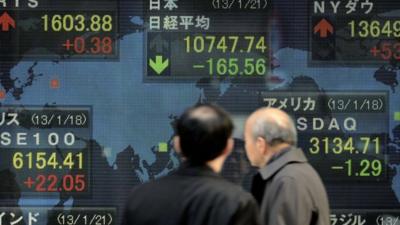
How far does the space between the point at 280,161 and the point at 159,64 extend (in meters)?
1.89

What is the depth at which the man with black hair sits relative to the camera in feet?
7.68

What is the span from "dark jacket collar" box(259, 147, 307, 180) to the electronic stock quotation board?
1639 millimetres

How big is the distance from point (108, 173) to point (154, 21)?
1.09m

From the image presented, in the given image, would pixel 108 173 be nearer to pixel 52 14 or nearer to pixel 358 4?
pixel 52 14

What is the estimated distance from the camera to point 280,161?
3238 millimetres

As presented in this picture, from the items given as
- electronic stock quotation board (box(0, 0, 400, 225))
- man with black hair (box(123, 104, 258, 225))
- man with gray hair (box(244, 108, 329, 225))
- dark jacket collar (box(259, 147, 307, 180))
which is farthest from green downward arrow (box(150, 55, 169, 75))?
man with black hair (box(123, 104, 258, 225))

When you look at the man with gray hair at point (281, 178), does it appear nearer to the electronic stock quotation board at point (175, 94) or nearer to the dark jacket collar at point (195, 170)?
the dark jacket collar at point (195, 170)

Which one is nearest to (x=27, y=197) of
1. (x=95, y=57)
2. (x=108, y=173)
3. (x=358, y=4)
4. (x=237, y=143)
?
(x=108, y=173)

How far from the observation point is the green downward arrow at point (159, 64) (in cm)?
493

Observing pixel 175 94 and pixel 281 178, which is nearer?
pixel 281 178

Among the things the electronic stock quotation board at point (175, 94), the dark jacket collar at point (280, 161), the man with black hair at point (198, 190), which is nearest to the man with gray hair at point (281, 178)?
the dark jacket collar at point (280, 161)

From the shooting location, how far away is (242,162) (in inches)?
194

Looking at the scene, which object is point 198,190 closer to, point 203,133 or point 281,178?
point 203,133

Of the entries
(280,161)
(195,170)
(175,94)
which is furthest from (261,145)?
(175,94)
